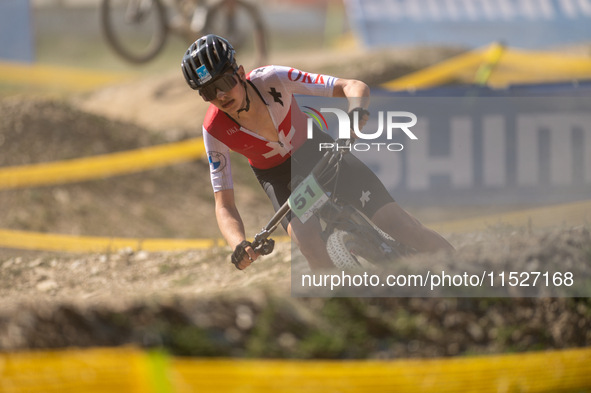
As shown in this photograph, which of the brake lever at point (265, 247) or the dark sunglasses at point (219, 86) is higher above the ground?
the dark sunglasses at point (219, 86)

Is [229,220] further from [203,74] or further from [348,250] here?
[203,74]

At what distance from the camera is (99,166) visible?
920 cm

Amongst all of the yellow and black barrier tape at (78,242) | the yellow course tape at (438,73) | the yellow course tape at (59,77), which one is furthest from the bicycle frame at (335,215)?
the yellow course tape at (59,77)

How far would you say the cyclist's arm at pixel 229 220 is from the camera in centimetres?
382

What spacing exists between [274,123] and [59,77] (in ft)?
53.0

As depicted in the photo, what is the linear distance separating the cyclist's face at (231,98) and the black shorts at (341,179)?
0.75 meters

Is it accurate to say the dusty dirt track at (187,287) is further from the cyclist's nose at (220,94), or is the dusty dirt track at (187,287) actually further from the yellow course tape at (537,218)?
the yellow course tape at (537,218)

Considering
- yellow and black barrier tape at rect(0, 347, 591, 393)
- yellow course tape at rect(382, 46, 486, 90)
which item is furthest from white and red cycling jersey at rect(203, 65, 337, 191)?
yellow course tape at rect(382, 46, 486, 90)

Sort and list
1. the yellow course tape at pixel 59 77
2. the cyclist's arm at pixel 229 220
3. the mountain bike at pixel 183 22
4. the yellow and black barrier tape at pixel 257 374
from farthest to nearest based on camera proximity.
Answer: the yellow course tape at pixel 59 77, the mountain bike at pixel 183 22, the cyclist's arm at pixel 229 220, the yellow and black barrier tape at pixel 257 374

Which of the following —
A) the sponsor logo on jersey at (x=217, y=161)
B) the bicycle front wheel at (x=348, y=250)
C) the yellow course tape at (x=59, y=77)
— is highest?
the yellow course tape at (x=59, y=77)

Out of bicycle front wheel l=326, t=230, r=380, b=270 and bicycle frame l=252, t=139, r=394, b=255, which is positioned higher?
bicycle frame l=252, t=139, r=394, b=255

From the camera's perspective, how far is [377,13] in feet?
48.3

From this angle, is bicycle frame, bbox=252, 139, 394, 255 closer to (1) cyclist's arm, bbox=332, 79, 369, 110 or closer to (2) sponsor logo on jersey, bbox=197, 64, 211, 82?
(1) cyclist's arm, bbox=332, 79, 369, 110

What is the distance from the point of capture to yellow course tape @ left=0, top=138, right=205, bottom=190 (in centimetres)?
862
